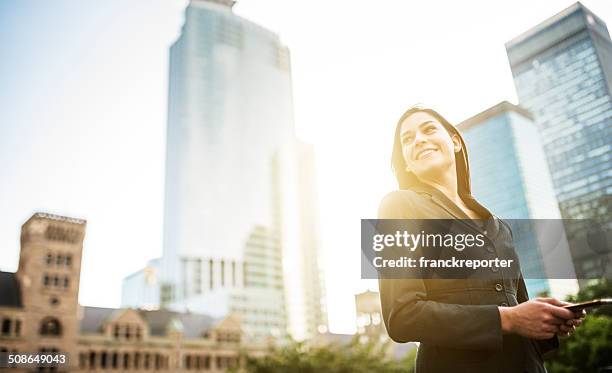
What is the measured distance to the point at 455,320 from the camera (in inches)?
67.8

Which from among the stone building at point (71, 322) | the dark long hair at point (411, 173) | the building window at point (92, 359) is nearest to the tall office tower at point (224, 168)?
the stone building at point (71, 322)

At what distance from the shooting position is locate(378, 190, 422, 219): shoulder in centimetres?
205

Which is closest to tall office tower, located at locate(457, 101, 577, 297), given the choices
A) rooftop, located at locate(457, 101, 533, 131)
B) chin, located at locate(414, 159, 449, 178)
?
rooftop, located at locate(457, 101, 533, 131)

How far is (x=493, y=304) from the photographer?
1858 mm

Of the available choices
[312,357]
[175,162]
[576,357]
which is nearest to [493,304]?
[576,357]

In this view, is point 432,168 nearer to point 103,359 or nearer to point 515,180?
point 515,180

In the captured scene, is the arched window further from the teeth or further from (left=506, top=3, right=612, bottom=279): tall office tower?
the teeth

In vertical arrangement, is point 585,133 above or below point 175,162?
below

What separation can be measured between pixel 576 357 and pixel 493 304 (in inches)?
657

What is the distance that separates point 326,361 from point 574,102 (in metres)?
15.1

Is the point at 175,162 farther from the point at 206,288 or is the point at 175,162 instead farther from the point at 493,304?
the point at 493,304

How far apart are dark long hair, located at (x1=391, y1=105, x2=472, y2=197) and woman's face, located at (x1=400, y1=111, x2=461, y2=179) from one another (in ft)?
0.07

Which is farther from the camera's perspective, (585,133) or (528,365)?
(585,133)

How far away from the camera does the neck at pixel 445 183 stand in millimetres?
2248
